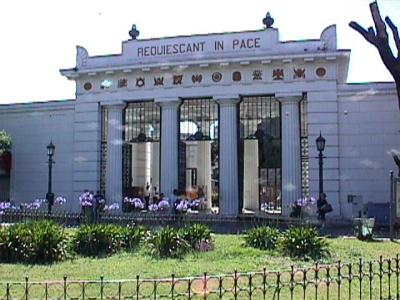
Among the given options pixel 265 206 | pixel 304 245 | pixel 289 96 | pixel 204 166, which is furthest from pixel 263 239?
pixel 204 166

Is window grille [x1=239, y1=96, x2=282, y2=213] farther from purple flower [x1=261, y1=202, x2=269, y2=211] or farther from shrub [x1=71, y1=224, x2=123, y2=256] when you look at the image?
shrub [x1=71, y1=224, x2=123, y2=256]

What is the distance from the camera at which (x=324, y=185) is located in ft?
80.2

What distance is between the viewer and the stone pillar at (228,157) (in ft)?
84.0

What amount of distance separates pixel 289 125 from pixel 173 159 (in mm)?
5609

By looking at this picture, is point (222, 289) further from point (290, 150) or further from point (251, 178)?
point (251, 178)

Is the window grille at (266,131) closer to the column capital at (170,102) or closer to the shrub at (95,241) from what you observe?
the column capital at (170,102)

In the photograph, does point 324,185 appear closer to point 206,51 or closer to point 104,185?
point 206,51

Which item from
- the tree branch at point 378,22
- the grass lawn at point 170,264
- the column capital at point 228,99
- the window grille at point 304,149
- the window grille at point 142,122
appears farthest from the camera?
the window grille at point 142,122

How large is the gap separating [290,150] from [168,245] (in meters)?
13.5

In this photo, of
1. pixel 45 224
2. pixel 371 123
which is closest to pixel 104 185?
pixel 371 123

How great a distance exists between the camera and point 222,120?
26.1 m

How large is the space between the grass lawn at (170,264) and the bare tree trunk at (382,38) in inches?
331

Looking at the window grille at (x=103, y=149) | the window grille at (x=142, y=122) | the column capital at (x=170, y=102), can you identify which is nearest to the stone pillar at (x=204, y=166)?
the window grille at (x=142, y=122)

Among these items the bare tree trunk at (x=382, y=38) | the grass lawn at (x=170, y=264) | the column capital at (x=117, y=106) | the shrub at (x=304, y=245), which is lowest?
the grass lawn at (x=170, y=264)
